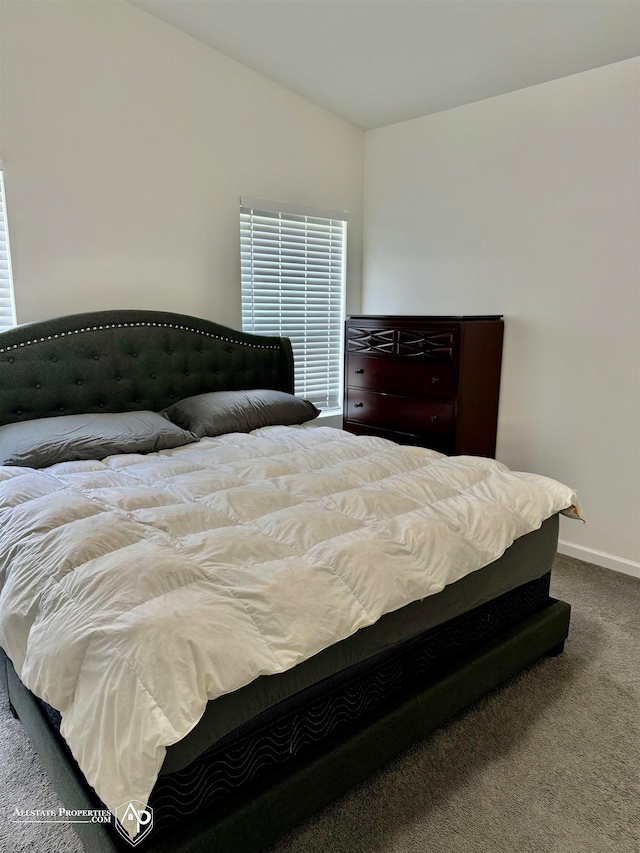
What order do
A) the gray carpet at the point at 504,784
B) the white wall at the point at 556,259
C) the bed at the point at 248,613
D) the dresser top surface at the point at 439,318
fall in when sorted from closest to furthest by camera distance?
the bed at the point at 248,613, the gray carpet at the point at 504,784, the white wall at the point at 556,259, the dresser top surface at the point at 439,318

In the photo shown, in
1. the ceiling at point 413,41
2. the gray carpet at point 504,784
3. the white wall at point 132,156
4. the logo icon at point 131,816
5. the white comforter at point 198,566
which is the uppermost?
the ceiling at point 413,41

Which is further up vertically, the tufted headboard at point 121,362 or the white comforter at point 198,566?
the tufted headboard at point 121,362

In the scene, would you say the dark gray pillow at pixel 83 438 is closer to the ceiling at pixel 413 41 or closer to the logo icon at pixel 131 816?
the logo icon at pixel 131 816

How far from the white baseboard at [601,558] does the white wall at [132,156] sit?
2.39 metres

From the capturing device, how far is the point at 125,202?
10.2 ft

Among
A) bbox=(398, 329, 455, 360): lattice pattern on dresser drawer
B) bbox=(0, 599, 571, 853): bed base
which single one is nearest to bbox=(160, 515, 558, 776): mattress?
bbox=(0, 599, 571, 853): bed base

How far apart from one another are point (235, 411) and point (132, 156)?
146cm

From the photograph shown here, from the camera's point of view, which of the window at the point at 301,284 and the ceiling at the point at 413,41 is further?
the window at the point at 301,284

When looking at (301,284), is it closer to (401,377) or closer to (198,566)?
(401,377)

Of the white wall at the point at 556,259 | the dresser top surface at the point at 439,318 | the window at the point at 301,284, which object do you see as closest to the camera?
the white wall at the point at 556,259

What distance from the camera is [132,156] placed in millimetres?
3084

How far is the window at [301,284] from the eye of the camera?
12.0 feet

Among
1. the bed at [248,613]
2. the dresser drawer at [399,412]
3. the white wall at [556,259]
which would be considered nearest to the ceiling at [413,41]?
the white wall at [556,259]

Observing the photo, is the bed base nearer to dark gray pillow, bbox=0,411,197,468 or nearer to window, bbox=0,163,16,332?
dark gray pillow, bbox=0,411,197,468
